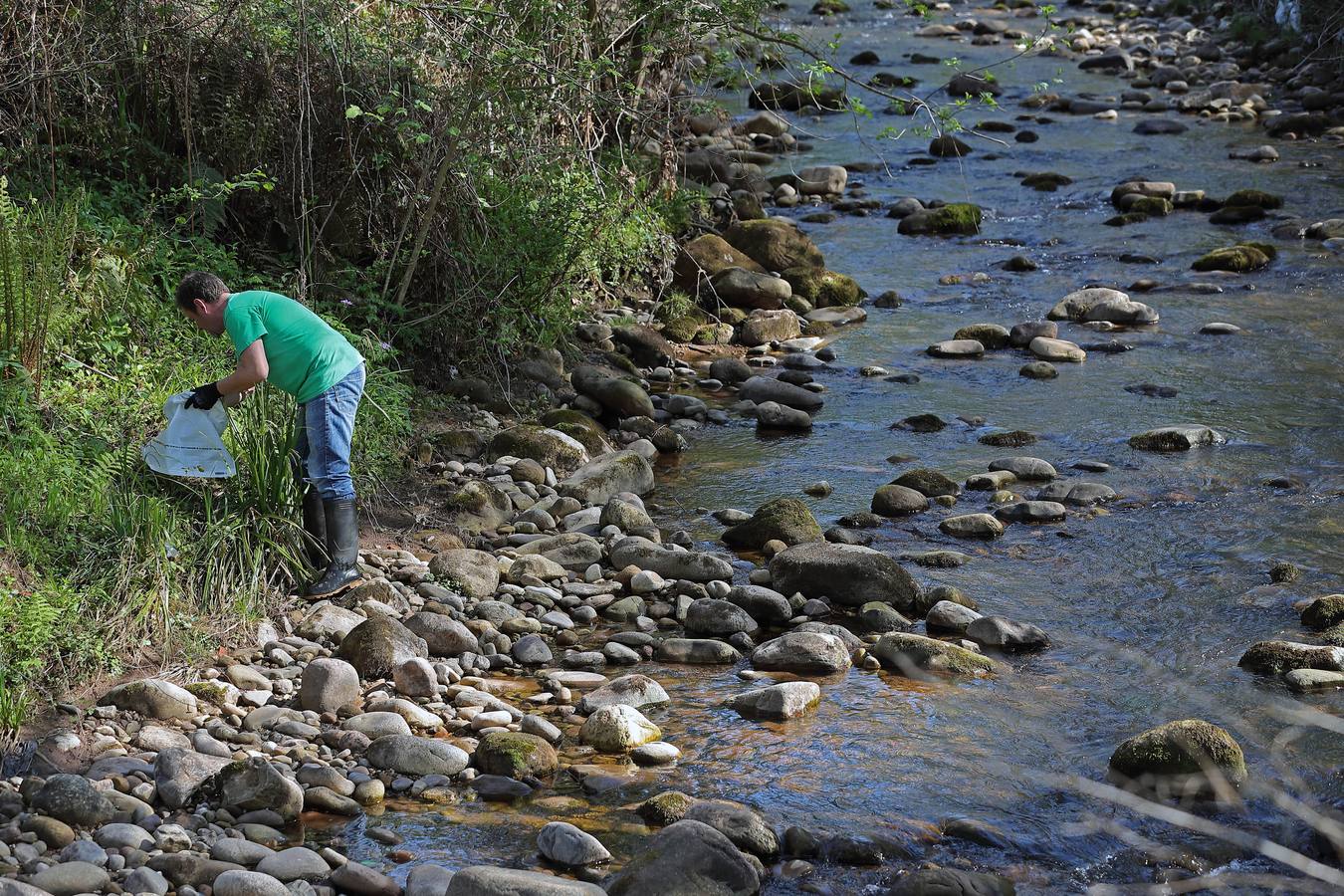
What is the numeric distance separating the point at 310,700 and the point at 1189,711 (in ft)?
11.6

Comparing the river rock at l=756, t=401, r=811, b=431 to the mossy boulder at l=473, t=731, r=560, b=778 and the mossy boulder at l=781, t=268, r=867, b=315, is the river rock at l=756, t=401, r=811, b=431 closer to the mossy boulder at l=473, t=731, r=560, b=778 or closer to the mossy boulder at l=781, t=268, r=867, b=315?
the mossy boulder at l=781, t=268, r=867, b=315

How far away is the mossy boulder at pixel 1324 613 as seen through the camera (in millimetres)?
6152

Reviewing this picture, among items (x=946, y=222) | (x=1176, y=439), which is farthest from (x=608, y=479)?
(x=946, y=222)

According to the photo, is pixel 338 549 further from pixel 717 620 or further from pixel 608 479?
pixel 608 479

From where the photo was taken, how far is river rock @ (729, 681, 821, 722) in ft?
17.8

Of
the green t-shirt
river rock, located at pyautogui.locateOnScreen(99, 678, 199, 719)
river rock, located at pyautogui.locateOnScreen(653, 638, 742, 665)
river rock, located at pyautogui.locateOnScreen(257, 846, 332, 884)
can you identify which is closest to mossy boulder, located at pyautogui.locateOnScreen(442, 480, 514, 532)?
the green t-shirt

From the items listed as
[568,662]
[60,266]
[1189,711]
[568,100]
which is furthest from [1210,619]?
[60,266]

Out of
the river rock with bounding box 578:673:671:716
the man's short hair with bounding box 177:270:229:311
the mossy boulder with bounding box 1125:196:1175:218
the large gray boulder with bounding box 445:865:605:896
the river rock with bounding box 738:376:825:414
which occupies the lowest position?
the river rock with bounding box 578:673:671:716

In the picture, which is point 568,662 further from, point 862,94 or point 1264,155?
point 862,94

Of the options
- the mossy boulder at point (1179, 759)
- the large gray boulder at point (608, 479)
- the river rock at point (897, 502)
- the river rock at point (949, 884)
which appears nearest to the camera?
the river rock at point (949, 884)

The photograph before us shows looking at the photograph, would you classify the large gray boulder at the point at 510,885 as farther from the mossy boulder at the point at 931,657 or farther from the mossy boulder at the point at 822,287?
the mossy boulder at the point at 822,287

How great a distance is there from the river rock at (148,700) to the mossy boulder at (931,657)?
2.88 metres

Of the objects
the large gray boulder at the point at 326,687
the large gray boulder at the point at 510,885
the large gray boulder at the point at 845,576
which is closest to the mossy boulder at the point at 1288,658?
the large gray boulder at the point at 845,576

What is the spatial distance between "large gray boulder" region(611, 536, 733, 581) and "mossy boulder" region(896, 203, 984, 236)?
825cm
